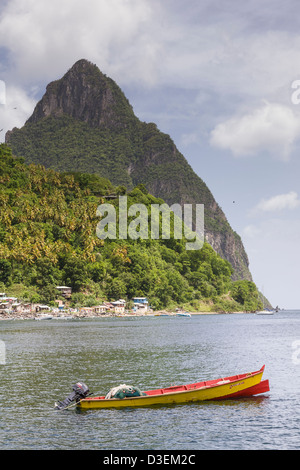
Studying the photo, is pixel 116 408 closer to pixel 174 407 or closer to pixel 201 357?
pixel 174 407

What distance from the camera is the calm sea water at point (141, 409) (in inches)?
1121

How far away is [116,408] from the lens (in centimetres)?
3562

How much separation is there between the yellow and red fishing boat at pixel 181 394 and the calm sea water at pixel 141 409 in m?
0.59

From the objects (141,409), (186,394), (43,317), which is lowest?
(43,317)

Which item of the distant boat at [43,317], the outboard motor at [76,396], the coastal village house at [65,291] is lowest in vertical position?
the distant boat at [43,317]

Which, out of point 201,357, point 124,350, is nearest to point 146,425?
point 201,357

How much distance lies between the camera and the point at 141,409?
117 feet

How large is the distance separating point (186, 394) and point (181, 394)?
0.44 meters

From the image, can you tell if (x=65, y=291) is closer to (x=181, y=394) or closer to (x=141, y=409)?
(x=181, y=394)

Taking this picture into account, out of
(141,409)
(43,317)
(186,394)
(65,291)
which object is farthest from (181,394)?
(65,291)

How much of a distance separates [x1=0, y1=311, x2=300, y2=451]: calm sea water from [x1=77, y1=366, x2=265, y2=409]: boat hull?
0.57 m

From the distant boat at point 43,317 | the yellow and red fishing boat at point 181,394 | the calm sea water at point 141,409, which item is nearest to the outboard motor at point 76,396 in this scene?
the yellow and red fishing boat at point 181,394

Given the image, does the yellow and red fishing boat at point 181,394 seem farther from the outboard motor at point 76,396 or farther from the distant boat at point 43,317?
the distant boat at point 43,317
